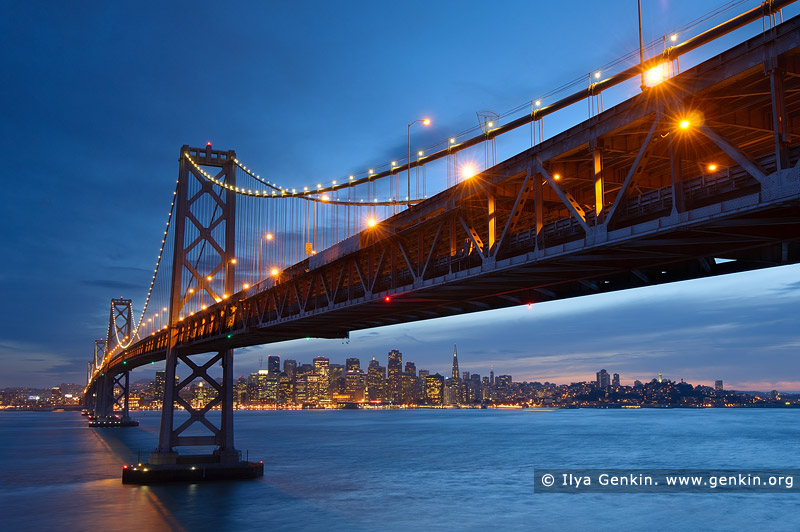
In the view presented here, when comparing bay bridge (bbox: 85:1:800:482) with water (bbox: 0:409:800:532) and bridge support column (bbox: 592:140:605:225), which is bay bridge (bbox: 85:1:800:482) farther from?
water (bbox: 0:409:800:532)

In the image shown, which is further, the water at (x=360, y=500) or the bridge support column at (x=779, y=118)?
the water at (x=360, y=500)

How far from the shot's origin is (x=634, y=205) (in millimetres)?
14945

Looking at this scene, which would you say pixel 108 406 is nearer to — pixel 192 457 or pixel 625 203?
pixel 192 457

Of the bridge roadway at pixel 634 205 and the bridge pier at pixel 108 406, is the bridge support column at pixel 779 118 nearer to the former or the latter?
the bridge roadway at pixel 634 205

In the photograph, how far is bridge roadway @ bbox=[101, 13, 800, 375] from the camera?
12.5 m

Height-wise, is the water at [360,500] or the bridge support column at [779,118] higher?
the bridge support column at [779,118]

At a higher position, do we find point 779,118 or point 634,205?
point 779,118

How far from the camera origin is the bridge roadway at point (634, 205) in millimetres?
12539

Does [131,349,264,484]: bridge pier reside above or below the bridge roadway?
below

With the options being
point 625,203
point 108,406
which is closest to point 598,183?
point 625,203

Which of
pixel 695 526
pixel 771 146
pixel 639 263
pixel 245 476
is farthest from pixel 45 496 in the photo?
pixel 771 146

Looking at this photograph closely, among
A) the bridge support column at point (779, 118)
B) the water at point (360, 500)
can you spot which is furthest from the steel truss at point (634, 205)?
the water at point (360, 500)

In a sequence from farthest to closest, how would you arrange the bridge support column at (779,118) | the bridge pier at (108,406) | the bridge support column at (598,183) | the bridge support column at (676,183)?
the bridge pier at (108,406)
the bridge support column at (598,183)
the bridge support column at (676,183)
the bridge support column at (779,118)

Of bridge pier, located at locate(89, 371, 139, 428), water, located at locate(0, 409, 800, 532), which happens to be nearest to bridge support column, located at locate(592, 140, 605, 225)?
water, located at locate(0, 409, 800, 532)
